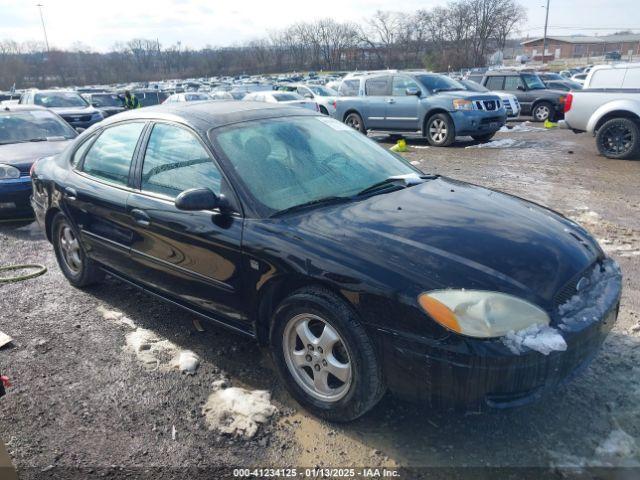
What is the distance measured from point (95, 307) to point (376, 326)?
290 cm

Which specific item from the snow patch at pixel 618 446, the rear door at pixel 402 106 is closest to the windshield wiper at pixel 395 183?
the snow patch at pixel 618 446

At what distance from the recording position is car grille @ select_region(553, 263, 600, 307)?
2442mm

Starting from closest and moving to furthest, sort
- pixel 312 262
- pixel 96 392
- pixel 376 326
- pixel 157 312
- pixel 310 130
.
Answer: pixel 376 326 < pixel 312 262 < pixel 96 392 < pixel 310 130 < pixel 157 312

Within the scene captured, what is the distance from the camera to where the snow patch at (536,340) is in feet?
7.32

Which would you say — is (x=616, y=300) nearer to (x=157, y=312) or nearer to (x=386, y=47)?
(x=157, y=312)

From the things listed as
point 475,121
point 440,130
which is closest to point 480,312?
point 475,121

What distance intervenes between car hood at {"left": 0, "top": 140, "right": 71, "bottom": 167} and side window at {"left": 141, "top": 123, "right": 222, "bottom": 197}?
418cm

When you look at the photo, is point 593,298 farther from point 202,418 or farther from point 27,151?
point 27,151

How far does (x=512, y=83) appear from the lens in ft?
55.9

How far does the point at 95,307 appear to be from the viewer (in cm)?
433

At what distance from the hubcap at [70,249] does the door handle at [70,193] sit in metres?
0.39

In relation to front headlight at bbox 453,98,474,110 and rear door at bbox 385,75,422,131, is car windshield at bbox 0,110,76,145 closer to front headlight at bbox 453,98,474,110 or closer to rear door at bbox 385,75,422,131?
rear door at bbox 385,75,422,131

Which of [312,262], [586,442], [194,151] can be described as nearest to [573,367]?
[586,442]

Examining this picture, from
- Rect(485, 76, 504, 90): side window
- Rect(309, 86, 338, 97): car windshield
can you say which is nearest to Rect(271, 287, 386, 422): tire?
Rect(485, 76, 504, 90): side window
